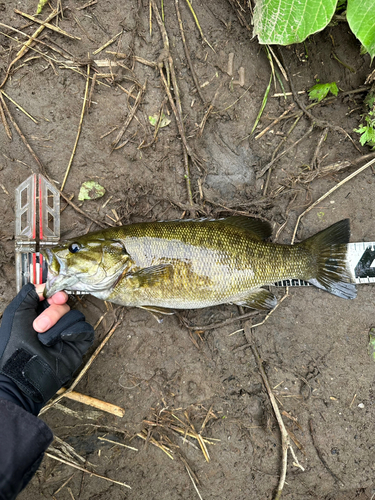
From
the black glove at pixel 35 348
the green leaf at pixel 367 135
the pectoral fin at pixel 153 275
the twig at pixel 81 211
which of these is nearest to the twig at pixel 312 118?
the green leaf at pixel 367 135

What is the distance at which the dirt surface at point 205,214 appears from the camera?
3416 mm

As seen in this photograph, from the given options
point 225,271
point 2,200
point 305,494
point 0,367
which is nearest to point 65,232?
point 2,200

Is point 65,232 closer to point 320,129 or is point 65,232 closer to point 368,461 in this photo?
point 320,129

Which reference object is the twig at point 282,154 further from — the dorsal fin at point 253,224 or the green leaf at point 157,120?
the green leaf at point 157,120

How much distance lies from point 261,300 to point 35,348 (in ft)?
7.24

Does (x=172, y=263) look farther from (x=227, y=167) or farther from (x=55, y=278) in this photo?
(x=227, y=167)

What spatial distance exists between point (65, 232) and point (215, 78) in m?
2.33

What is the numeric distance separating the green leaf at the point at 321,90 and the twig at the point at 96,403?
3928 mm

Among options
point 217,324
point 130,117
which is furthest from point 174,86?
point 217,324

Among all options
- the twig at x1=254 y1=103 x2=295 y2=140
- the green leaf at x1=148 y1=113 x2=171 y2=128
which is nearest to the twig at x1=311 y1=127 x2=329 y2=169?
the twig at x1=254 y1=103 x2=295 y2=140

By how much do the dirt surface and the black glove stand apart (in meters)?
0.41

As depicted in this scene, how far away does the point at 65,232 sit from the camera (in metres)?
3.47

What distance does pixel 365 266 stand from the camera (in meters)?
3.54

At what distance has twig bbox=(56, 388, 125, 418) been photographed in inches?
133
